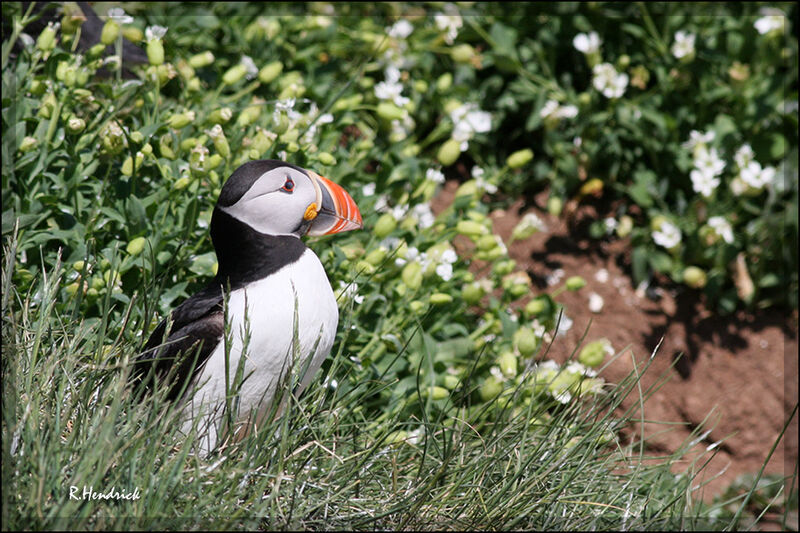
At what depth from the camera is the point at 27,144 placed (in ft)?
8.65

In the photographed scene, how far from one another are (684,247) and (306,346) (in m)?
2.77

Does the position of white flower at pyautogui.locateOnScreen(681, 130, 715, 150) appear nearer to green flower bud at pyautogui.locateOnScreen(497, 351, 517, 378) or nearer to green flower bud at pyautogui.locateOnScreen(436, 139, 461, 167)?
green flower bud at pyautogui.locateOnScreen(436, 139, 461, 167)

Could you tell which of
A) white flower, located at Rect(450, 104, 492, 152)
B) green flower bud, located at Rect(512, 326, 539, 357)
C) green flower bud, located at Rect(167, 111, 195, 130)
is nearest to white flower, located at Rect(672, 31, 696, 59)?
white flower, located at Rect(450, 104, 492, 152)

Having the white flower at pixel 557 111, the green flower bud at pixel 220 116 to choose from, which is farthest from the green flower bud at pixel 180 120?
the white flower at pixel 557 111

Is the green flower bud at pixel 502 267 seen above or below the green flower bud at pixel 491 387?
above

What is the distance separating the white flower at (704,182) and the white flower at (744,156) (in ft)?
0.55

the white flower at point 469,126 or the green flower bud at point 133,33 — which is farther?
the white flower at point 469,126

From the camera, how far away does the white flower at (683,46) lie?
405cm

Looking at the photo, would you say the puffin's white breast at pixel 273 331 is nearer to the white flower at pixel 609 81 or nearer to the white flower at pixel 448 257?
the white flower at pixel 448 257

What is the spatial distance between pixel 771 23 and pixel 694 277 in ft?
4.30

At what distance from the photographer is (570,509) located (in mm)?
2074

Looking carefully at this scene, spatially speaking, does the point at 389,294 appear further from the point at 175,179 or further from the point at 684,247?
the point at 684,247

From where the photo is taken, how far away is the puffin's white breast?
2.04 m

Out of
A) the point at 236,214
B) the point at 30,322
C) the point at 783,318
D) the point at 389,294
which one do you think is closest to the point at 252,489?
the point at 236,214
